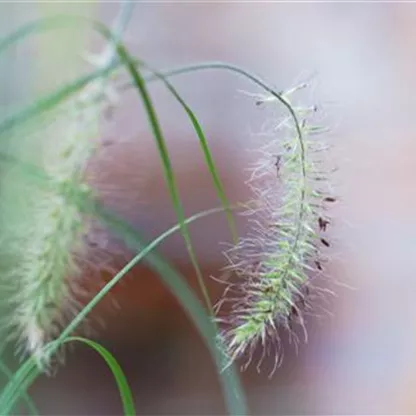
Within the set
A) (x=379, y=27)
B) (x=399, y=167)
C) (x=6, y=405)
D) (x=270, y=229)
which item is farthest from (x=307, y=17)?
(x=6, y=405)

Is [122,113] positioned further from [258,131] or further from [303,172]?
[303,172]

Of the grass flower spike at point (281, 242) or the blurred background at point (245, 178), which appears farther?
the blurred background at point (245, 178)

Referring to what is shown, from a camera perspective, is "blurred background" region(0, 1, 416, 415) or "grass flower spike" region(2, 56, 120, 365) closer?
"grass flower spike" region(2, 56, 120, 365)

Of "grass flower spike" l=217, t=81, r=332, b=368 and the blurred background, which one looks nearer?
"grass flower spike" l=217, t=81, r=332, b=368

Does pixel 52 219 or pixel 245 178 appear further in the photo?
pixel 245 178

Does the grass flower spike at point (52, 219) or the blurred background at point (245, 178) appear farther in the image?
the blurred background at point (245, 178)
